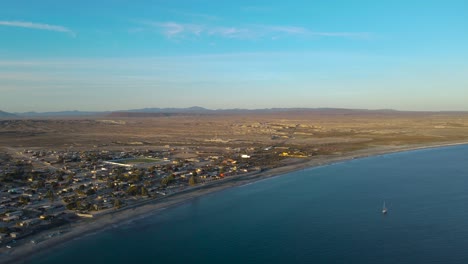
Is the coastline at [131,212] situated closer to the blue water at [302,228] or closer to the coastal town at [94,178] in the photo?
the coastal town at [94,178]

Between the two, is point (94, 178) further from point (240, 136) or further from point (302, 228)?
point (240, 136)

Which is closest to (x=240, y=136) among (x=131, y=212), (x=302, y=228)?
(x=131, y=212)

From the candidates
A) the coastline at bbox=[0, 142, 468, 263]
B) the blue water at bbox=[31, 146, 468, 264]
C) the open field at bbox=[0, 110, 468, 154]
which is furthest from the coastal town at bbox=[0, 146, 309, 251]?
the open field at bbox=[0, 110, 468, 154]

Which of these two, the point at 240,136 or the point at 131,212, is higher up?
the point at 240,136

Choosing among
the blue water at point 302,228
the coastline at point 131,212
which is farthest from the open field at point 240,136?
the blue water at point 302,228

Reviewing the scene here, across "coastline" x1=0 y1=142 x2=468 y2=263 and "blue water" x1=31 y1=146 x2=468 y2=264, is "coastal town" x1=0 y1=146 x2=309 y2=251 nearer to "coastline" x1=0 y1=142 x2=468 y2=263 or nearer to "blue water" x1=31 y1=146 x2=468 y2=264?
"coastline" x1=0 y1=142 x2=468 y2=263
